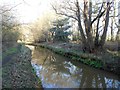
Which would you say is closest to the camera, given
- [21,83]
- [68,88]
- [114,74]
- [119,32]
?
[21,83]

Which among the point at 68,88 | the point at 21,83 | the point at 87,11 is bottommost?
the point at 68,88

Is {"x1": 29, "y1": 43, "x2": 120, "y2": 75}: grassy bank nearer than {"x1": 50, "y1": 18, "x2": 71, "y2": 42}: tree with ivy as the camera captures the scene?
Yes

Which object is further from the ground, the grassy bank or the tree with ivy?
the tree with ivy

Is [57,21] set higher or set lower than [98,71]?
higher

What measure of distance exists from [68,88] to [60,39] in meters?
30.2

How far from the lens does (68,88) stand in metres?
9.45

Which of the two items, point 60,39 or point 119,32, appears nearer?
point 119,32

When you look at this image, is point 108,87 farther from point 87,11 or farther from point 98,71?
point 87,11

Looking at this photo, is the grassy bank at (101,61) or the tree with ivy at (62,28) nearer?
the grassy bank at (101,61)

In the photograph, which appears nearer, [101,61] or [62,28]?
[101,61]

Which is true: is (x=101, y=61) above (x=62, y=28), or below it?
below

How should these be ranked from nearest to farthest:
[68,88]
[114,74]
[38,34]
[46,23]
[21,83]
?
1. [21,83]
2. [68,88]
3. [114,74]
4. [46,23]
5. [38,34]

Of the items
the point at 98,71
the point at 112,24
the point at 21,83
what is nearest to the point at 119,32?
the point at 112,24

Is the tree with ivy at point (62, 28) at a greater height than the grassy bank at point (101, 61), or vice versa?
the tree with ivy at point (62, 28)
